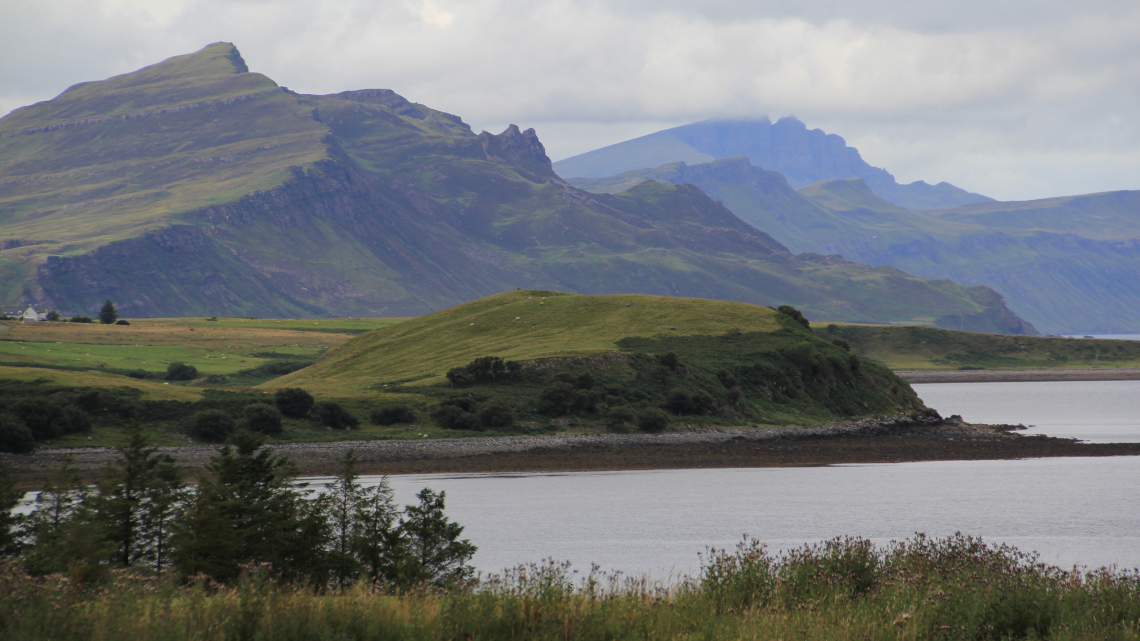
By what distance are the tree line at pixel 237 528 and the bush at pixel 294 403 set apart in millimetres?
51174

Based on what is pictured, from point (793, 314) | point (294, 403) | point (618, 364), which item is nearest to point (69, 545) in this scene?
point (294, 403)

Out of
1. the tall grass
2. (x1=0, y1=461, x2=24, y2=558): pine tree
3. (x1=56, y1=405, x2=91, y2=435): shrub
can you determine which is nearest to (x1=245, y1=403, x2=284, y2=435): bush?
(x1=56, y1=405, x2=91, y2=435): shrub

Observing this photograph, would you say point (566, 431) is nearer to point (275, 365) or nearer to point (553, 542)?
point (553, 542)

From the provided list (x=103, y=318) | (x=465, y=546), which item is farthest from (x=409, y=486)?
(x=103, y=318)

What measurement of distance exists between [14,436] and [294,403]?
21.3 meters

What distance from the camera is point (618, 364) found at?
95500 mm

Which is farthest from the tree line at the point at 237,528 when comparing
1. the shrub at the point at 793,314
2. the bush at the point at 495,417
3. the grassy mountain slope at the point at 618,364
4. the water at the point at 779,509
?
the shrub at the point at 793,314

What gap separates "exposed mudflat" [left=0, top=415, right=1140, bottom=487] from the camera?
6531 cm

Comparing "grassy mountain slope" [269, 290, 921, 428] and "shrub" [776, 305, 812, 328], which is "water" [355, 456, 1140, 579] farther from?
"shrub" [776, 305, 812, 328]

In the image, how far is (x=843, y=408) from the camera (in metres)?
101

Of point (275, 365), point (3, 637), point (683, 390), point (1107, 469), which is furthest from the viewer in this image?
point (275, 365)

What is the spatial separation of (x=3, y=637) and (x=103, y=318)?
597 ft

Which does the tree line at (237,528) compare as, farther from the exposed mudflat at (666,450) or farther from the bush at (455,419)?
the bush at (455,419)

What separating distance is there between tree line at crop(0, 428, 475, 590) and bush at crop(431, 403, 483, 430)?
173ft
